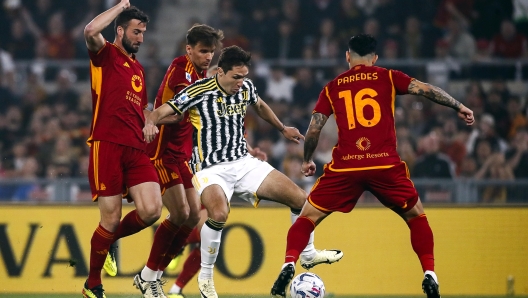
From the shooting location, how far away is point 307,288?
7402 mm

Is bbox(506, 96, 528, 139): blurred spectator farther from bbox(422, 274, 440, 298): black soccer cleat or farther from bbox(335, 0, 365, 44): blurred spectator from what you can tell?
bbox(422, 274, 440, 298): black soccer cleat

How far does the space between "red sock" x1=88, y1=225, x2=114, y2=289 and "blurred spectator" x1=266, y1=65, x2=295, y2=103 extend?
787 cm

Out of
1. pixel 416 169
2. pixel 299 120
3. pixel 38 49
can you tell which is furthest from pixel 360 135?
pixel 38 49

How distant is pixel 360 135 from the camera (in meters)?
7.43

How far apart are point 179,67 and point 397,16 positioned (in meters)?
8.75

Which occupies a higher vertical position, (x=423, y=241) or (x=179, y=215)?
(x=179, y=215)

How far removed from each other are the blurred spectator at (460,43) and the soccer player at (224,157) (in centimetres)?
836

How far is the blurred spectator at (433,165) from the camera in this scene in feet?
41.0

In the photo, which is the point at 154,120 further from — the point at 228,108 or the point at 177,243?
the point at 177,243

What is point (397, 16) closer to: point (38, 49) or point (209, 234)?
point (38, 49)

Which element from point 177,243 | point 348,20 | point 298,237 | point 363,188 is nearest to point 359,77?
point 363,188

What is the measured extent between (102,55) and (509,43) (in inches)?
384

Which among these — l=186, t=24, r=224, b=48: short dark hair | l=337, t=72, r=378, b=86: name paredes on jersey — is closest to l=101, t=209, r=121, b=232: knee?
l=186, t=24, r=224, b=48: short dark hair

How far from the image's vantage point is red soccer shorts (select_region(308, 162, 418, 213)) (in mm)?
7402
